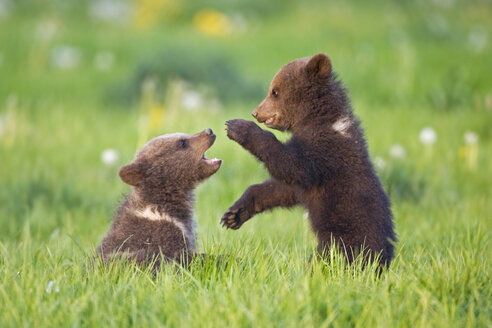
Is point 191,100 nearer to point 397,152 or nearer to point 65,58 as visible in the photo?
point 397,152

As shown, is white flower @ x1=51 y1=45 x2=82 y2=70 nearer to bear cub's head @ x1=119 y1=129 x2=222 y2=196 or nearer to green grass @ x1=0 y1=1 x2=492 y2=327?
green grass @ x1=0 y1=1 x2=492 y2=327

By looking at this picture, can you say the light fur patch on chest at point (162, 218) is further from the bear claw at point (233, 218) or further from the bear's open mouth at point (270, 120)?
the bear's open mouth at point (270, 120)

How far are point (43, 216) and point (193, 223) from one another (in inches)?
78.9

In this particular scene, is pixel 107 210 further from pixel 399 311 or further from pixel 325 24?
pixel 325 24

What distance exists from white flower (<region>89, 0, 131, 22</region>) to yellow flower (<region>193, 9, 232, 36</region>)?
1.90m

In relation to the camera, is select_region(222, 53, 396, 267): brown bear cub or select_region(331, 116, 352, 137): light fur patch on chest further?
select_region(331, 116, 352, 137): light fur patch on chest

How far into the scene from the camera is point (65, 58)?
1213cm

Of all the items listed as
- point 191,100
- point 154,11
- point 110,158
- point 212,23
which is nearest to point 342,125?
point 110,158

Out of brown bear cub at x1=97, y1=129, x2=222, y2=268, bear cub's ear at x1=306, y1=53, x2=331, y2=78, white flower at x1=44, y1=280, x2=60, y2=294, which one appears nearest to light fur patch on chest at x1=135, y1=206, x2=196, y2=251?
brown bear cub at x1=97, y1=129, x2=222, y2=268

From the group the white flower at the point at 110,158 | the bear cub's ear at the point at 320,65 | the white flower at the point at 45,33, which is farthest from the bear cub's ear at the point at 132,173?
the white flower at the point at 45,33

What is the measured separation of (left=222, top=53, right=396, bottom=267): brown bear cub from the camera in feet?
13.6

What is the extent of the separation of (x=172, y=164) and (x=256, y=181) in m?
2.38

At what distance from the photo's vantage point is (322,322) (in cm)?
327

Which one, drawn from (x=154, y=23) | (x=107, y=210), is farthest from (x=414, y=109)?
(x=154, y=23)
